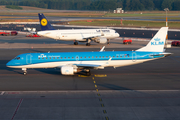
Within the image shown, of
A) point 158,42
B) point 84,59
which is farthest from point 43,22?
point 158,42

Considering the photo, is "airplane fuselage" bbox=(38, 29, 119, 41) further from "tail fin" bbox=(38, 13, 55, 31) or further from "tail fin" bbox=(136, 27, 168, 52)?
"tail fin" bbox=(136, 27, 168, 52)

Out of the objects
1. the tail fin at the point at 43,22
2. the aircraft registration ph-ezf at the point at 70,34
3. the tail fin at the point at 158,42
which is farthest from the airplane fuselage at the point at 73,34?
the tail fin at the point at 158,42

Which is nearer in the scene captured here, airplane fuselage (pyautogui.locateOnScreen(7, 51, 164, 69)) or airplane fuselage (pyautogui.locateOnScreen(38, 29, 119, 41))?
airplane fuselage (pyautogui.locateOnScreen(7, 51, 164, 69))

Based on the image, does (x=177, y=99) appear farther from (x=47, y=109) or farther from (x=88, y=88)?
(x=47, y=109)

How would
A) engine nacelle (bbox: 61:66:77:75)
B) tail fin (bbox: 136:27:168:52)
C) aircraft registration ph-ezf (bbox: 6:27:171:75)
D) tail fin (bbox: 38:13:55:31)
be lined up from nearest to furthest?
1. engine nacelle (bbox: 61:66:77:75)
2. aircraft registration ph-ezf (bbox: 6:27:171:75)
3. tail fin (bbox: 136:27:168:52)
4. tail fin (bbox: 38:13:55:31)

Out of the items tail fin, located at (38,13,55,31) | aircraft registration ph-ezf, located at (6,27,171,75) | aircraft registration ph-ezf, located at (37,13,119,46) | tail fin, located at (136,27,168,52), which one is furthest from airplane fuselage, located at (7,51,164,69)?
tail fin, located at (38,13,55,31)

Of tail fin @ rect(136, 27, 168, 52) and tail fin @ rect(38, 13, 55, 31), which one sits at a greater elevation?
tail fin @ rect(38, 13, 55, 31)

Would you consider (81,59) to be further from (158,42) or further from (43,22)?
(43,22)

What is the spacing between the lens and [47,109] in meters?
22.4

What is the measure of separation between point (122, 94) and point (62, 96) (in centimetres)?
671

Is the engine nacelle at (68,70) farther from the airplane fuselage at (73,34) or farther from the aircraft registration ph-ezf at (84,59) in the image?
the airplane fuselage at (73,34)

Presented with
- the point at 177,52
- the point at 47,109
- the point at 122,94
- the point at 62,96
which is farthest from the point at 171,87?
the point at 177,52

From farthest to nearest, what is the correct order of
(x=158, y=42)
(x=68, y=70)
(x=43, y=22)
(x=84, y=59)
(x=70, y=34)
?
(x=70, y=34) → (x=43, y=22) → (x=158, y=42) → (x=84, y=59) → (x=68, y=70)

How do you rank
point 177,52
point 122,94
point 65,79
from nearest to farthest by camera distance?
point 122,94 < point 65,79 < point 177,52
